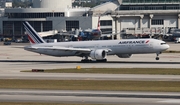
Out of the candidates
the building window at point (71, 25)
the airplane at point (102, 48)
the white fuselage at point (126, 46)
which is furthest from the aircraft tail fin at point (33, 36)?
the building window at point (71, 25)

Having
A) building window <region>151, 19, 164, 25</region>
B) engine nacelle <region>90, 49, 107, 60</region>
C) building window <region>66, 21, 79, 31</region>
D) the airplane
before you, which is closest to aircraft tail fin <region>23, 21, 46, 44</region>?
the airplane

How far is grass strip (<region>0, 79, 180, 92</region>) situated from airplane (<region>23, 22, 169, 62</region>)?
2919cm

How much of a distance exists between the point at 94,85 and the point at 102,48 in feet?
115

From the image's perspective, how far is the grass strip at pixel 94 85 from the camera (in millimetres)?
54375

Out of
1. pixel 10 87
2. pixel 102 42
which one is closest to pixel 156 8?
pixel 102 42

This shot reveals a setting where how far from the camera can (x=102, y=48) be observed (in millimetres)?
92125

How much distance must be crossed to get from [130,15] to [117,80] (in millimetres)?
126016

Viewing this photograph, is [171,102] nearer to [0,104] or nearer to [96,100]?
[96,100]

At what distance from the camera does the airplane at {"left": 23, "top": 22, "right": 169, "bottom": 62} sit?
89.1m

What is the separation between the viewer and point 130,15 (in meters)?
187

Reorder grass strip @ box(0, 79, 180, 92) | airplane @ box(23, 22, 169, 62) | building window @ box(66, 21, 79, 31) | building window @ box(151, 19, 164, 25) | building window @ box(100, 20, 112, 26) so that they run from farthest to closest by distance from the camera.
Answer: building window @ box(100, 20, 112, 26), building window @ box(66, 21, 79, 31), building window @ box(151, 19, 164, 25), airplane @ box(23, 22, 169, 62), grass strip @ box(0, 79, 180, 92)

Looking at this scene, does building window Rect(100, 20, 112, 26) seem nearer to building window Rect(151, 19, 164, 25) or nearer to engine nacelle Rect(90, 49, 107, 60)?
building window Rect(151, 19, 164, 25)

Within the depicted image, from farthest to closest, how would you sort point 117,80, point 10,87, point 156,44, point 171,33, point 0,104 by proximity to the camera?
point 171,33 < point 156,44 < point 117,80 < point 10,87 < point 0,104

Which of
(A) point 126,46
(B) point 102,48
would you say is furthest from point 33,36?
(A) point 126,46
